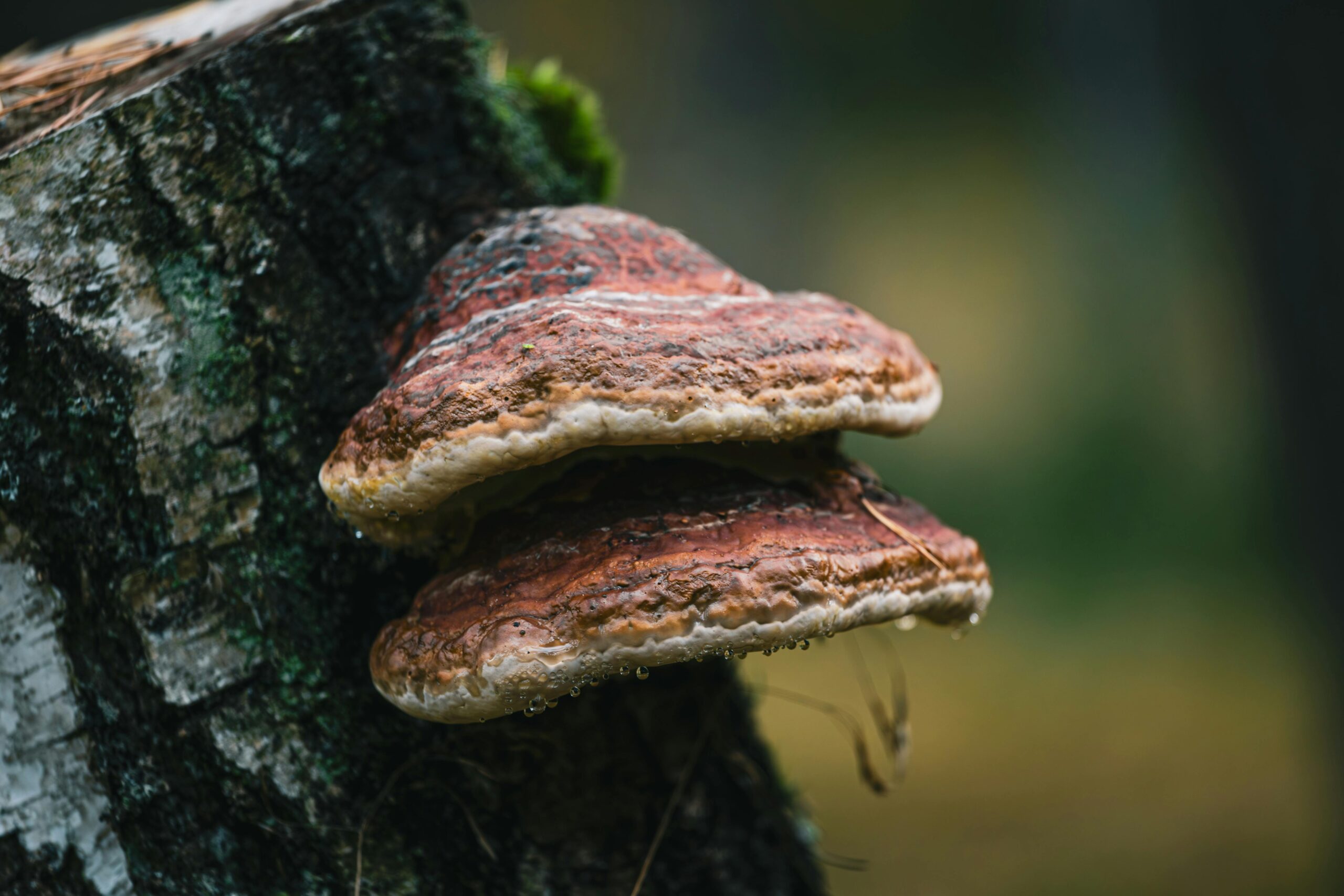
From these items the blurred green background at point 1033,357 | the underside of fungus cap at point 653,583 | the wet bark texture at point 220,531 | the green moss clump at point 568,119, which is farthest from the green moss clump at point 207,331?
the blurred green background at point 1033,357

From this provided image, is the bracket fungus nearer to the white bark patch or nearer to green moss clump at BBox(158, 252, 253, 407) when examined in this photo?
green moss clump at BBox(158, 252, 253, 407)

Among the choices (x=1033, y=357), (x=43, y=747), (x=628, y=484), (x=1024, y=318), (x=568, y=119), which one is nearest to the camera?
(x=628, y=484)

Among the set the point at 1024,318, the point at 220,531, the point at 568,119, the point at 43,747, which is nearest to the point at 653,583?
the point at 220,531

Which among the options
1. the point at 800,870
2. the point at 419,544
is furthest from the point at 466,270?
the point at 800,870

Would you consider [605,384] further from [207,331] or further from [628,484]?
[207,331]

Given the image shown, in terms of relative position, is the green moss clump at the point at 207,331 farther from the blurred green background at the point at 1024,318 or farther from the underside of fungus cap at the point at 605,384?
the blurred green background at the point at 1024,318

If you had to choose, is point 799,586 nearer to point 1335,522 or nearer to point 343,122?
point 343,122
